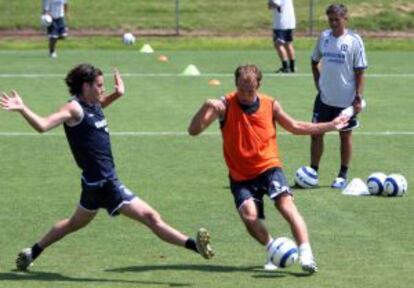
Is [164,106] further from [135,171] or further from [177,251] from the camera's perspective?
[177,251]

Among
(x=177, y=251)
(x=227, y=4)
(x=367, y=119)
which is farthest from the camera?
(x=227, y=4)

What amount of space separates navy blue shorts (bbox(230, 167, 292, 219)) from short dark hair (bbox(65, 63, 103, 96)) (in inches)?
59.6

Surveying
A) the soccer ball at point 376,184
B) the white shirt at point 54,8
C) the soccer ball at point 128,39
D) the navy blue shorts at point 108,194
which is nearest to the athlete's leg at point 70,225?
the navy blue shorts at point 108,194

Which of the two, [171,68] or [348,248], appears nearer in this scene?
[348,248]

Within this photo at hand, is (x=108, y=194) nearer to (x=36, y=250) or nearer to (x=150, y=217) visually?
(x=150, y=217)

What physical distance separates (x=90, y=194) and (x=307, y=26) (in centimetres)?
3411

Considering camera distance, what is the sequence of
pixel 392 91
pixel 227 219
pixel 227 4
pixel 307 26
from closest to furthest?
pixel 227 219
pixel 392 91
pixel 307 26
pixel 227 4

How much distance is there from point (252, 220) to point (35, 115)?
6.75 ft

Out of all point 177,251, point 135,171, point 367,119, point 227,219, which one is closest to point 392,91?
point 367,119

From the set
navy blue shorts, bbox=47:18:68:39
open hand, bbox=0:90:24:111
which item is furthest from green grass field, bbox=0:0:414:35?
open hand, bbox=0:90:24:111

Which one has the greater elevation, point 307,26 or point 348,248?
point 348,248

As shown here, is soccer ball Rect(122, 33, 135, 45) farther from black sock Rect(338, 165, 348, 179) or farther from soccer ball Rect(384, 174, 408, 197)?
soccer ball Rect(384, 174, 408, 197)

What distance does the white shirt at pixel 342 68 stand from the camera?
15.2 meters

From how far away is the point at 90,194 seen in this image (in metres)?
10.6
